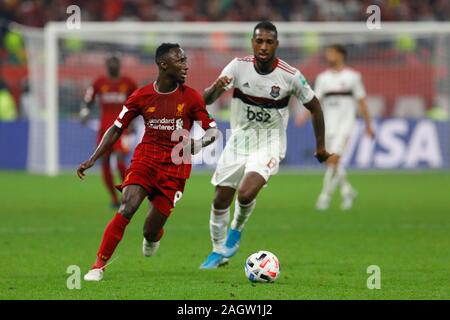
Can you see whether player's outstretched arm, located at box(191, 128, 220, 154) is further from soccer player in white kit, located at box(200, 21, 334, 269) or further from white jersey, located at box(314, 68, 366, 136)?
white jersey, located at box(314, 68, 366, 136)

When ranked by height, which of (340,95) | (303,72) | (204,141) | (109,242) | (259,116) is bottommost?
(109,242)

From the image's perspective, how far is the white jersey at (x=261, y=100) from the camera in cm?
1042

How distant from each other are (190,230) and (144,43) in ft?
36.7

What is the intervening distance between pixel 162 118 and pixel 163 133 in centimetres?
14

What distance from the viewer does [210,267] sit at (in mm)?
10203

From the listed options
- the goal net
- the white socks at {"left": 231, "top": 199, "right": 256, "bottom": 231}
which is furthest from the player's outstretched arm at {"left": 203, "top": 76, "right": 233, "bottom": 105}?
the goal net

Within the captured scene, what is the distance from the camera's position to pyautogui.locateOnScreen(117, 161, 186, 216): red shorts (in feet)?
30.8

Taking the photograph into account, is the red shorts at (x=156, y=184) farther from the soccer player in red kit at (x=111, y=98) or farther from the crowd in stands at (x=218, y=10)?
the crowd in stands at (x=218, y=10)

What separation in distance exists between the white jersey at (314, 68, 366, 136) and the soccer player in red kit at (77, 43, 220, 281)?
7482 mm

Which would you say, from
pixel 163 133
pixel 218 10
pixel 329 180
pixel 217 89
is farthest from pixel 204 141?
pixel 218 10

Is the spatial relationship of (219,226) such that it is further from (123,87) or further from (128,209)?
(123,87)

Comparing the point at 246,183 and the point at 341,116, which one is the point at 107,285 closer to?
the point at 246,183

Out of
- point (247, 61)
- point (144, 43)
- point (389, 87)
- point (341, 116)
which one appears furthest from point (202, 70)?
point (247, 61)

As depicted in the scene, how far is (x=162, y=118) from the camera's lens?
9469mm
